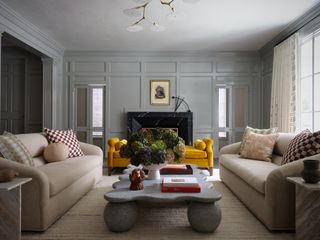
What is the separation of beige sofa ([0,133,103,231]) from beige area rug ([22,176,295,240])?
0.09 metres

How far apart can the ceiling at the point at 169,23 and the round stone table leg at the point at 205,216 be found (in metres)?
2.70

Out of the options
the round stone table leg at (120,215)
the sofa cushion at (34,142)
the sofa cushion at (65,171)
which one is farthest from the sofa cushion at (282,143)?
the sofa cushion at (34,142)

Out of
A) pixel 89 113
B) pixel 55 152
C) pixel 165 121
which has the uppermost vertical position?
pixel 89 113

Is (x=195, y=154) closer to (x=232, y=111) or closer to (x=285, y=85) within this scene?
(x=285, y=85)

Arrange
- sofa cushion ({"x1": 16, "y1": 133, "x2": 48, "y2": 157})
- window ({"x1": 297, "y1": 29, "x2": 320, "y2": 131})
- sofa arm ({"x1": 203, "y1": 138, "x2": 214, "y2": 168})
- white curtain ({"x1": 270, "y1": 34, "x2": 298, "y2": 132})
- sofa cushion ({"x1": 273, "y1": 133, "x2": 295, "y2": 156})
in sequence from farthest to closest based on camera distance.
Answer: sofa arm ({"x1": 203, "y1": 138, "x2": 214, "y2": 168}) < white curtain ({"x1": 270, "y1": 34, "x2": 298, "y2": 132}) < window ({"x1": 297, "y1": 29, "x2": 320, "y2": 131}) < sofa cushion ({"x1": 273, "y1": 133, "x2": 295, "y2": 156}) < sofa cushion ({"x1": 16, "y1": 133, "x2": 48, "y2": 157})

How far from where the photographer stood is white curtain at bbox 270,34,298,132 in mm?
4367

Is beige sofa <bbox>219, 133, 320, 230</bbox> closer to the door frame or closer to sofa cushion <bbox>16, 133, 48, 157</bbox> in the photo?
sofa cushion <bbox>16, 133, 48, 157</bbox>

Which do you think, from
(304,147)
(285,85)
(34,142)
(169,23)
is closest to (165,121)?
(169,23)

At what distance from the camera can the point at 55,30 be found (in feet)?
15.8

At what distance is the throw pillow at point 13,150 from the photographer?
2.52 metres

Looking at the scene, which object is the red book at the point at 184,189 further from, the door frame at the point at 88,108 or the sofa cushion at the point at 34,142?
the door frame at the point at 88,108

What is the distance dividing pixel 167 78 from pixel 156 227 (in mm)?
4266

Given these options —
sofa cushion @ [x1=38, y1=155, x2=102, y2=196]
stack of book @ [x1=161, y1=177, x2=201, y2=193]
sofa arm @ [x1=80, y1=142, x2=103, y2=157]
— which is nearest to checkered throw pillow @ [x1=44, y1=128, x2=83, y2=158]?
sofa arm @ [x1=80, y1=142, x2=103, y2=157]

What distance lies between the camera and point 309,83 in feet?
13.8
